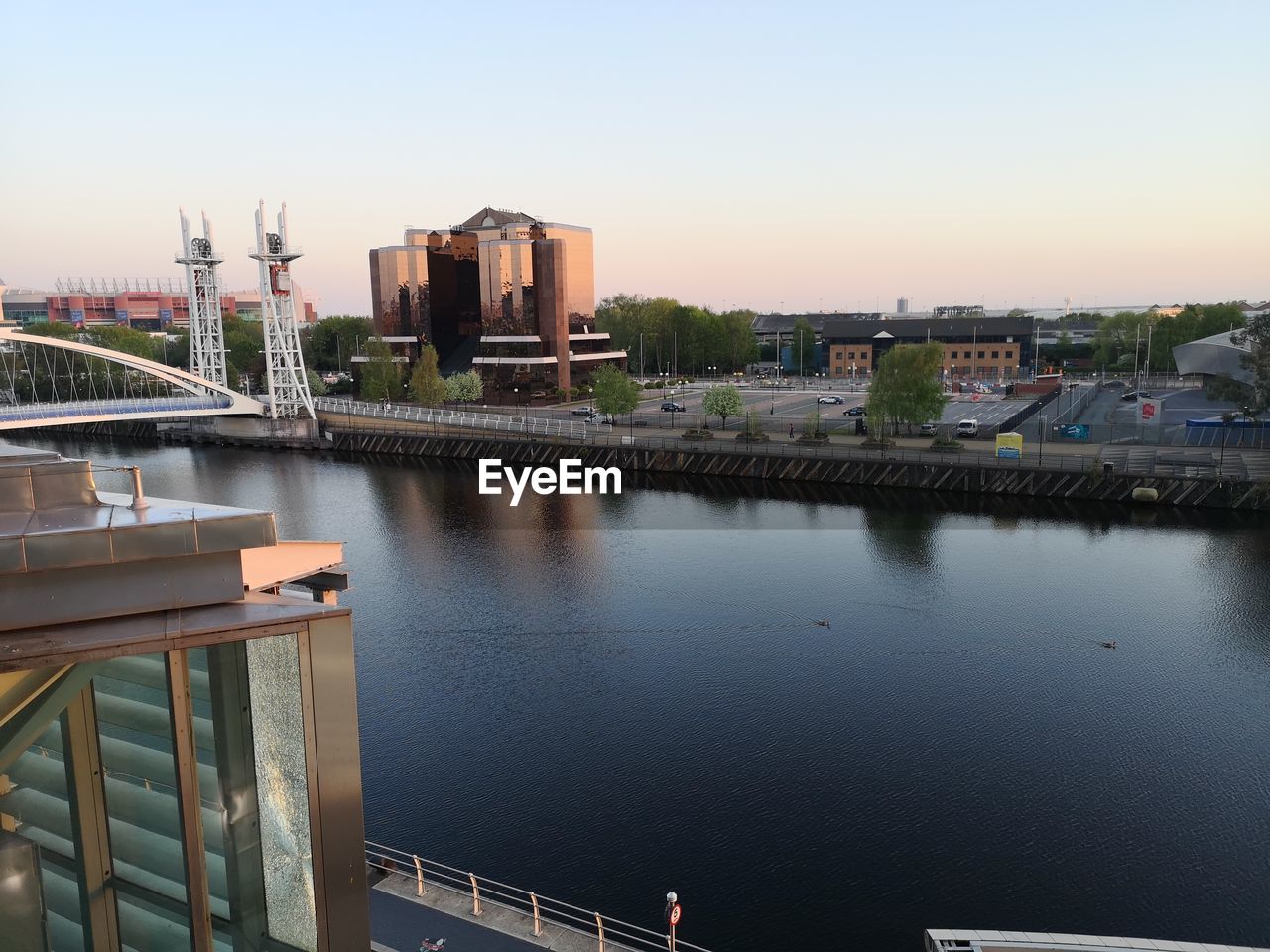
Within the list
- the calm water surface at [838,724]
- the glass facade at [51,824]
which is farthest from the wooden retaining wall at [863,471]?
the glass facade at [51,824]

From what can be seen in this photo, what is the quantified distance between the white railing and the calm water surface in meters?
20.9

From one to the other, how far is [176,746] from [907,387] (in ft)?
153

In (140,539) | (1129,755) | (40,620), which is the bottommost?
(1129,755)

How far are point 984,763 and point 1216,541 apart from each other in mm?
19755

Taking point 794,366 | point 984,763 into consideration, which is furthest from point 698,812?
point 794,366

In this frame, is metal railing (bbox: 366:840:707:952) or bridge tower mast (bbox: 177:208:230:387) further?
bridge tower mast (bbox: 177:208:230:387)

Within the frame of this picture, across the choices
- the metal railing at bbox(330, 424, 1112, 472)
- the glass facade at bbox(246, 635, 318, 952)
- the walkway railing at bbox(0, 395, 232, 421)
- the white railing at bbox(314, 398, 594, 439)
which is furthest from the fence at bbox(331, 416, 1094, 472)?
the glass facade at bbox(246, 635, 318, 952)

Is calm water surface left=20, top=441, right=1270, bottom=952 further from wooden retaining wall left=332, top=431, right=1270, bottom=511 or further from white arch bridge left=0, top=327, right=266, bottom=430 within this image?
white arch bridge left=0, top=327, right=266, bottom=430

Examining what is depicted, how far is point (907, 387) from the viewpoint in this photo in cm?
4769

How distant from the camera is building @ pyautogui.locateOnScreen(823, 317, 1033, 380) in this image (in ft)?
285

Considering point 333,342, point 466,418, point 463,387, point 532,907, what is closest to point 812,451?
point 466,418

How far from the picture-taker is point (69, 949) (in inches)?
183

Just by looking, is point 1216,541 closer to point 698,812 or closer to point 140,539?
point 698,812

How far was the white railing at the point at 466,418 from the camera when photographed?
2149 inches
